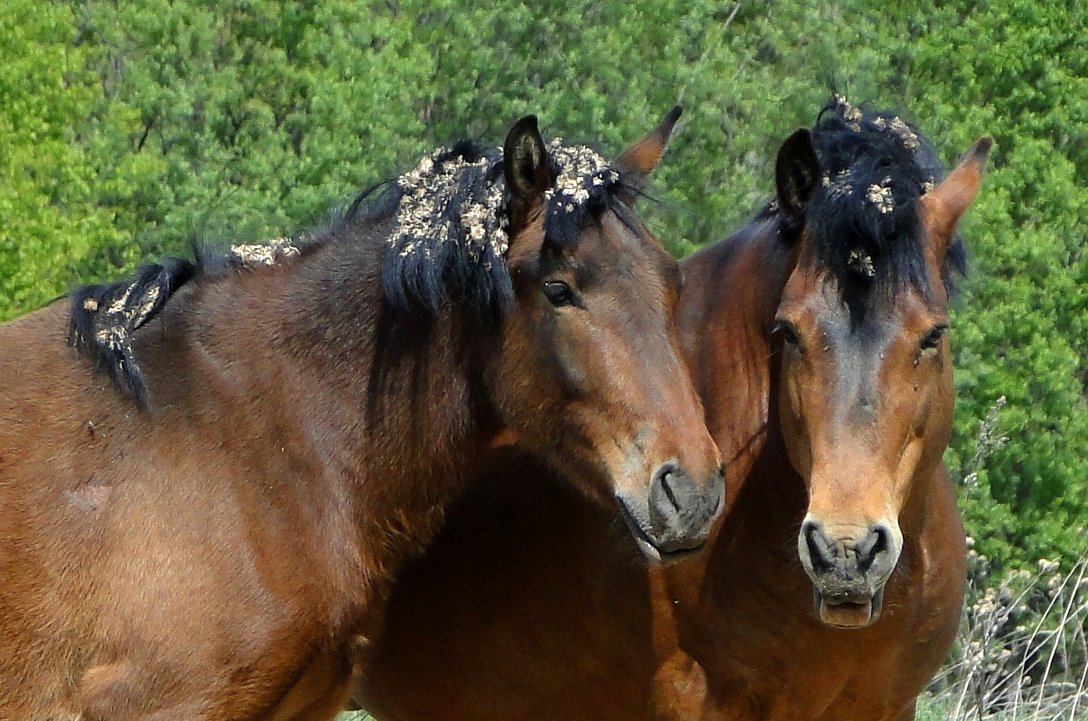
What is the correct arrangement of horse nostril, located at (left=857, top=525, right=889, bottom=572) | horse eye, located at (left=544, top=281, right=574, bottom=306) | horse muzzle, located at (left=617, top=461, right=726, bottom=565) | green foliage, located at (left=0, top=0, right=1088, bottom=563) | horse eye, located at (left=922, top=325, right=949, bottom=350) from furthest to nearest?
green foliage, located at (left=0, top=0, right=1088, bottom=563) → horse eye, located at (left=544, top=281, right=574, bottom=306) → horse eye, located at (left=922, top=325, right=949, bottom=350) → horse muzzle, located at (left=617, top=461, right=726, bottom=565) → horse nostril, located at (left=857, top=525, right=889, bottom=572)

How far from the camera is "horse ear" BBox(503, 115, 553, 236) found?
426 centimetres

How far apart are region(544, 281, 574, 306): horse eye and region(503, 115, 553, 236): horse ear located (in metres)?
0.27

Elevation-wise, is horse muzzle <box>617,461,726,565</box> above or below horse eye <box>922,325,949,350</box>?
below

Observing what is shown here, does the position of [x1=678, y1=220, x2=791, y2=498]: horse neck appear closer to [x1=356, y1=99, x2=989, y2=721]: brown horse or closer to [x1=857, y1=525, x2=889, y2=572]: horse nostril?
[x1=356, y1=99, x2=989, y2=721]: brown horse

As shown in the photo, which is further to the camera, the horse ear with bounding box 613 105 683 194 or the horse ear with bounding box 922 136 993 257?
the horse ear with bounding box 613 105 683 194

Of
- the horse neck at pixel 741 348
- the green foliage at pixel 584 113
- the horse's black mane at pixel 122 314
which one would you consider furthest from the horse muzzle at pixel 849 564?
the green foliage at pixel 584 113

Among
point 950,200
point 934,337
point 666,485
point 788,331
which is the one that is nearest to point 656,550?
point 666,485

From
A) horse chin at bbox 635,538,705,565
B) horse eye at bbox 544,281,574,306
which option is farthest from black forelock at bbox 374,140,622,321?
horse chin at bbox 635,538,705,565

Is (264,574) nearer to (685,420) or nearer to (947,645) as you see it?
(685,420)

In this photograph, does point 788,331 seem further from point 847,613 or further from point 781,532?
point 847,613

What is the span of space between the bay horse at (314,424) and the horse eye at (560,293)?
0.01 metres

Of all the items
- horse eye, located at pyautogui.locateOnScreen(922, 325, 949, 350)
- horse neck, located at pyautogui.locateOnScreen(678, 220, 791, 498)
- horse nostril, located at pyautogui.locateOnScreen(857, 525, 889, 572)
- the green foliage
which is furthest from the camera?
the green foliage

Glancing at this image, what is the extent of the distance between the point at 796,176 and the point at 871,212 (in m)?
0.42

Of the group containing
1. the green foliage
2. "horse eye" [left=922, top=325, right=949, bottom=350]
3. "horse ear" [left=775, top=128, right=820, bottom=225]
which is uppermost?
"horse ear" [left=775, top=128, right=820, bottom=225]
